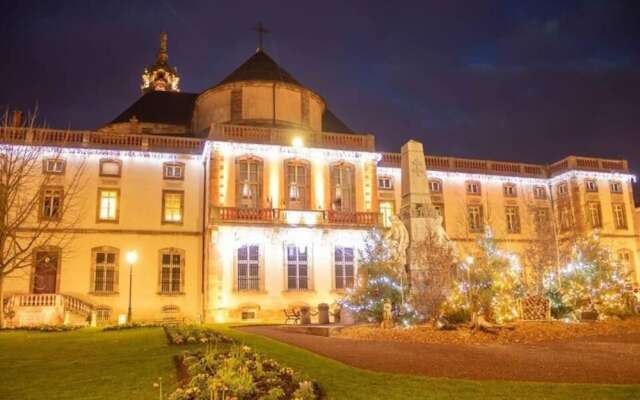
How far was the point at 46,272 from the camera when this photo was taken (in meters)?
30.0

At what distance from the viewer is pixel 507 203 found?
1608 inches

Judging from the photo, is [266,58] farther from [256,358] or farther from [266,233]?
[256,358]

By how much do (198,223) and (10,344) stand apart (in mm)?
17817

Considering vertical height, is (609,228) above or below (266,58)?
below

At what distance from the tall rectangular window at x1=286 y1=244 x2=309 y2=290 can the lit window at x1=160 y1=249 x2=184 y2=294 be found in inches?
249

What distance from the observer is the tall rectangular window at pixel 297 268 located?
101 ft

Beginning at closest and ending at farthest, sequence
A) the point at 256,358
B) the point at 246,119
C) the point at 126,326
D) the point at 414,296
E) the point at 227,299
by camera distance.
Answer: the point at 256,358 < the point at 414,296 < the point at 126,326 < the point at 227,299 < the point at 246,119

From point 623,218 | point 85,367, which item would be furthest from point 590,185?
point 85,367

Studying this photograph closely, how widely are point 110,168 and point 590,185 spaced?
3389 centimetres

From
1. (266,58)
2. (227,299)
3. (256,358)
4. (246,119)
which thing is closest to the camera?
(256,358)

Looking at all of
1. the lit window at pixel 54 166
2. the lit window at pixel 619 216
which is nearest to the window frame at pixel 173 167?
the lit window at pixel 54 166

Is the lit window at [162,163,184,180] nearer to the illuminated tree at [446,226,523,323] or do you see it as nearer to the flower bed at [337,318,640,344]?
the flower bed at [337,318,640,344]

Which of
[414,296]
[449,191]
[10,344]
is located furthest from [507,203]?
[10,344]

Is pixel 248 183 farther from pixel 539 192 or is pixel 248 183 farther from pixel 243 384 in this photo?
pixel 243 384
